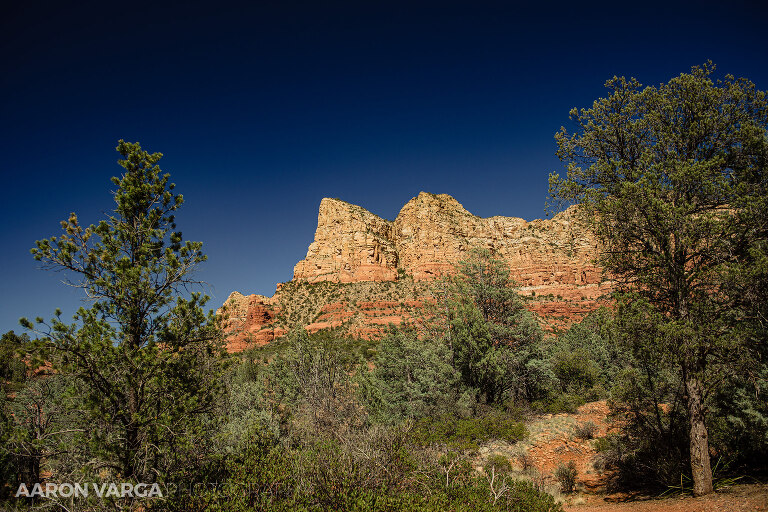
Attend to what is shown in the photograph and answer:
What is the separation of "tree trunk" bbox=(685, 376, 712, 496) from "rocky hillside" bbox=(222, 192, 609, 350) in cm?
5192

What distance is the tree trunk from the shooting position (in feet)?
24.6

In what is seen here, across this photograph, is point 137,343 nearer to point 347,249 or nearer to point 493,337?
point 493,337

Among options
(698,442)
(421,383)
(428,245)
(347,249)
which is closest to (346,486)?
(698,442)

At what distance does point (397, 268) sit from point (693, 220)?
86.6m

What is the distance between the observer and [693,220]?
769cm

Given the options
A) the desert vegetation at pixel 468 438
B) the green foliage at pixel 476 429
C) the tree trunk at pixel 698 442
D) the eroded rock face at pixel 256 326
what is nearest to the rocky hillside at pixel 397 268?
the eroded rock face at pixel 256 326

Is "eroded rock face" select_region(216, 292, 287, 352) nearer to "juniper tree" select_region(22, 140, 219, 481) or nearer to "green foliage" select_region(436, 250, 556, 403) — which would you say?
"green foliage" select_region(436, 250, 556, 403)

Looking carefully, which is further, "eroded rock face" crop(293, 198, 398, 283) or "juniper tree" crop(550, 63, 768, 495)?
"eroded rock face" crop(293, 198, 398, 283)

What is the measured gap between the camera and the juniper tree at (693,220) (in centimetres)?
747

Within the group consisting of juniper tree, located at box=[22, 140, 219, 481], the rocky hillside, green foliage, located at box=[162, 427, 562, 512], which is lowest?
green foliage, located at box=[162, 427, 562, 512]

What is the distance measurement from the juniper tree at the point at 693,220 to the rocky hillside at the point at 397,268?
51901mm

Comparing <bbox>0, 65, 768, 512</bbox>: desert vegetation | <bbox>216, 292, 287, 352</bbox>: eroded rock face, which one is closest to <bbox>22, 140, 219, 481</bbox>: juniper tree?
<bbox>0, 65, 768, 512</bbox>: desert vegetation

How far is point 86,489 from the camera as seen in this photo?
5.59m

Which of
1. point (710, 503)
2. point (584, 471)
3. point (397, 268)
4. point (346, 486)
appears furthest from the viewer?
point (397, 268)
